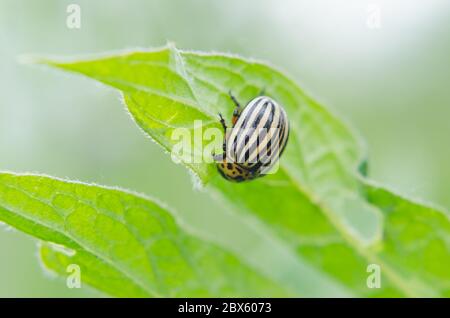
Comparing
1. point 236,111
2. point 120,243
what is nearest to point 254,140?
point 236,111

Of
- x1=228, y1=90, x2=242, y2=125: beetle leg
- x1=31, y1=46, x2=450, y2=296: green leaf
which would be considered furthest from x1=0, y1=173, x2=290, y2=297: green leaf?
x1=228, y1=90, x2=242, y2=125: beetle leg

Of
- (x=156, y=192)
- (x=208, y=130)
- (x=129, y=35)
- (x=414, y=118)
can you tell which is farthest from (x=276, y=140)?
(x=129, y=35)

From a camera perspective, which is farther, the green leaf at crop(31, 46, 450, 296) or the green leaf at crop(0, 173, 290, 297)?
the green leaf at crop(31, 46, 450, 296)

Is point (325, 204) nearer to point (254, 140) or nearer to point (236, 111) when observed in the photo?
point (254, 140)

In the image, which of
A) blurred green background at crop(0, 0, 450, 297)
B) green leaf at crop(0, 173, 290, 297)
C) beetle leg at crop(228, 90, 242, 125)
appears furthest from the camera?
blurred green background at crop(0, 0, 450, 297)

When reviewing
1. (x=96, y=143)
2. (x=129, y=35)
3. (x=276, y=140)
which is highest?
(x=129, y=35)

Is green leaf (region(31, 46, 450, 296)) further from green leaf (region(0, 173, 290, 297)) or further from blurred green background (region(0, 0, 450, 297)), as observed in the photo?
blurred green background (region(0, 0, 450, 297))
